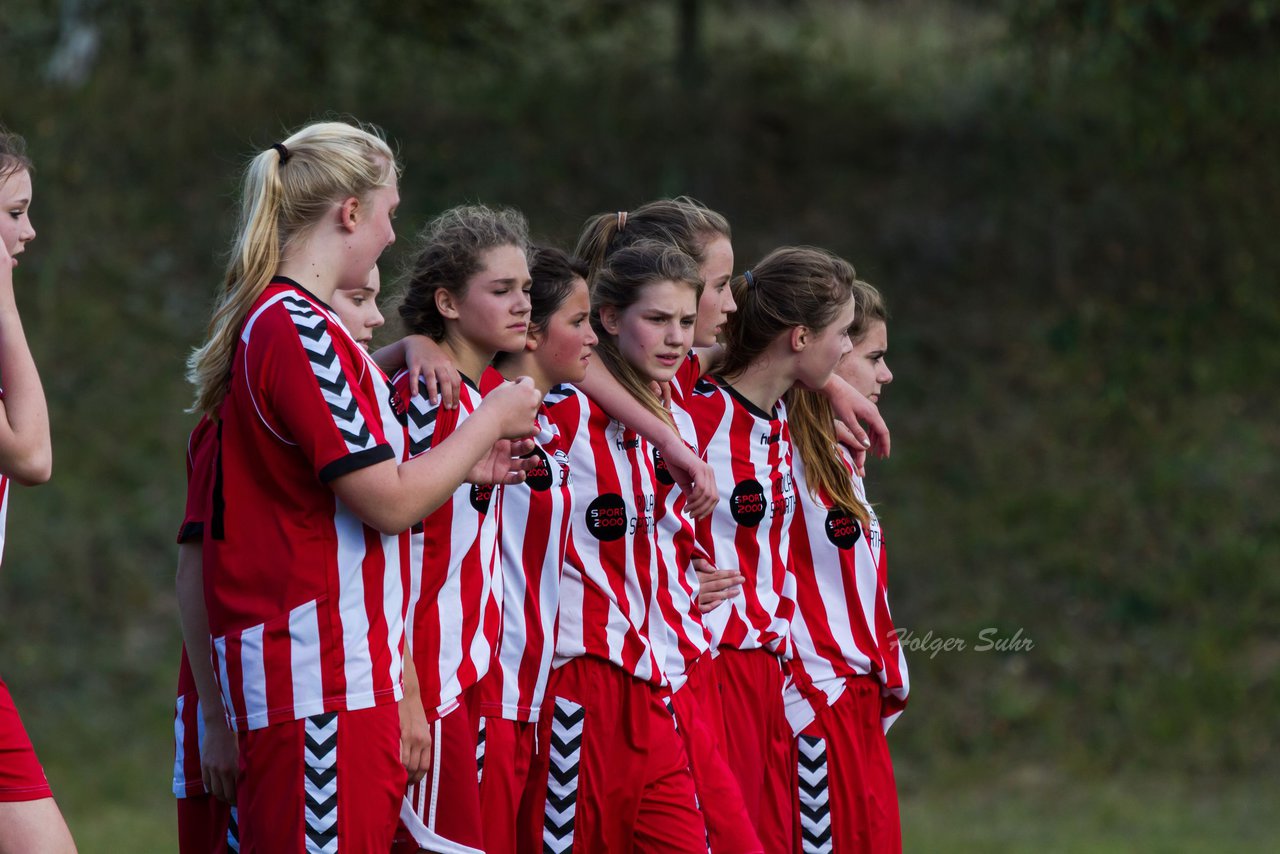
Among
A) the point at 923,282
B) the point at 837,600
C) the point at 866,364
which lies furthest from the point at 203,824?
the point at 923,282

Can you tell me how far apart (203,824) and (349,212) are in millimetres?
1529

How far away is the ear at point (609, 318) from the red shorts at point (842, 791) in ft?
3.88

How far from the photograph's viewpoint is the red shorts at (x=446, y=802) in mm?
3258

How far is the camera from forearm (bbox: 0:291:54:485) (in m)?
2.95

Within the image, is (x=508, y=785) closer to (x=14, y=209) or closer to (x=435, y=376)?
(x=435, y=376)

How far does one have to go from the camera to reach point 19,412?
296 cm

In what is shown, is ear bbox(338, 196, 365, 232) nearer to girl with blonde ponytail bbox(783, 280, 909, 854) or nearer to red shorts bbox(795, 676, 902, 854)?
girl with blonde ponytail bbox(783, 280, 909, 854)

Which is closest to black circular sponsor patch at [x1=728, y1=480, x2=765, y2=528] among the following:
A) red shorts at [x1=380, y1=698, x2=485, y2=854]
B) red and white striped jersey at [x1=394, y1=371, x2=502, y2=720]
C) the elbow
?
red and white striped jersey at [x1=394, y1=371, x2=502, y2=720]

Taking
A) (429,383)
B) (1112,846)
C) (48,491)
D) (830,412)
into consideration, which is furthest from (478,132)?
(429,383)

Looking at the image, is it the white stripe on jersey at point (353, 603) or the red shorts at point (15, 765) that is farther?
the red shorts at point (15, 765)

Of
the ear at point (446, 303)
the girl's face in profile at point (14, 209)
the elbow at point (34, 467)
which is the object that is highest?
the girl's face in profile at point (14, 209)

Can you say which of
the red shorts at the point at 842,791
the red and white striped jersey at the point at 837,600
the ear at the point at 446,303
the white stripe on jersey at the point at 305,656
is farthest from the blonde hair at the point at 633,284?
the white stripe on jersey at the point at 305,656

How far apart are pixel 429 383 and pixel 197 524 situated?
0.61m

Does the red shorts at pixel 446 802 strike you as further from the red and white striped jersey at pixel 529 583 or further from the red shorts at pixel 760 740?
the red shorts at pixel 760 740
